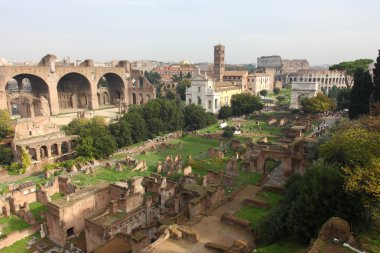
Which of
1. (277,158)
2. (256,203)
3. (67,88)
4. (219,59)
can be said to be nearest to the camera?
(256,203)

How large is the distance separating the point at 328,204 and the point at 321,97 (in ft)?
122

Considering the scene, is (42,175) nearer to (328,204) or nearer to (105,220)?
(105,220)

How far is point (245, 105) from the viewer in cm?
5353

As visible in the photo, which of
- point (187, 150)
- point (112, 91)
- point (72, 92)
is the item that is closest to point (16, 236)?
point (187, 150)

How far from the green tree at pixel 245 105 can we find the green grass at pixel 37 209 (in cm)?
3757

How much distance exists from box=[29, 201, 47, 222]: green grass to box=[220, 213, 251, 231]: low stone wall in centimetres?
1313

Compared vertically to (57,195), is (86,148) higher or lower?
higher

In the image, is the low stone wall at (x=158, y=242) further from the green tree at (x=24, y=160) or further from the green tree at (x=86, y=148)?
the green tree at (x=24, y=160)

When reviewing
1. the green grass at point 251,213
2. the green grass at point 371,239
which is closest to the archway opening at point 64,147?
the green grass at point 251,213

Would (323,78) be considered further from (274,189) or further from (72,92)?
(274,189)

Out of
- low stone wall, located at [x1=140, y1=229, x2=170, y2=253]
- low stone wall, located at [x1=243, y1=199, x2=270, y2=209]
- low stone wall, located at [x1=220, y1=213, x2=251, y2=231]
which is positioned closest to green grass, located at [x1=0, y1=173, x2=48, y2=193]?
low stone wall, located at [x1=140, y1=229, x2=170, y2=253]

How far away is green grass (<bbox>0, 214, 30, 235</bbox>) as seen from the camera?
20120 millimetres

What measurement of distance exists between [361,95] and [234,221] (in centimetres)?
1976

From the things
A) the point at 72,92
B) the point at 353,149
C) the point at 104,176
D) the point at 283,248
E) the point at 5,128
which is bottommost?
the point at 104,176
